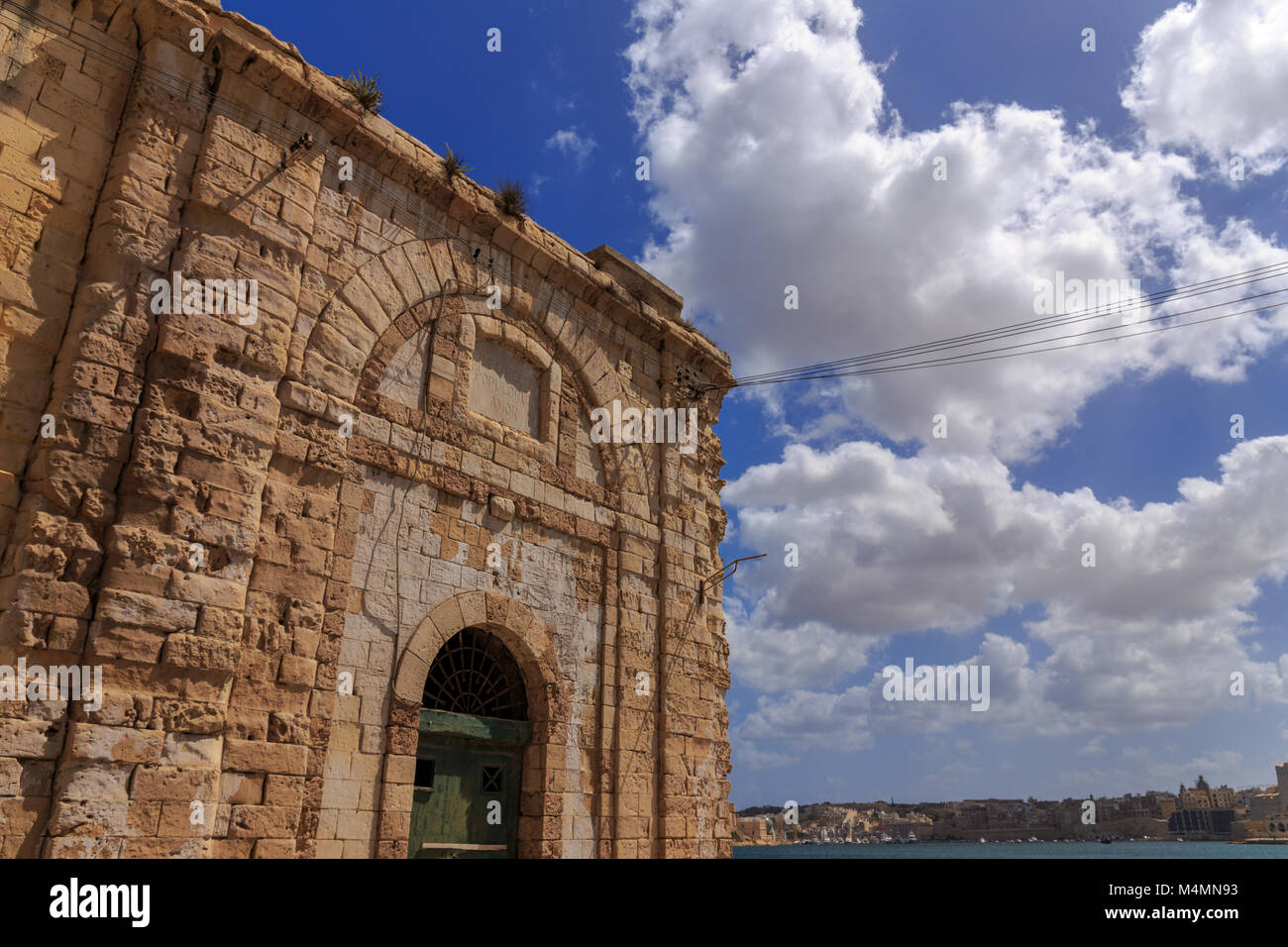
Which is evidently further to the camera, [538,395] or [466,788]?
[538,395]

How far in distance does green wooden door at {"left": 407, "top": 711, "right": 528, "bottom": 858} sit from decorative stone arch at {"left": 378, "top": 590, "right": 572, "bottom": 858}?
151 mm

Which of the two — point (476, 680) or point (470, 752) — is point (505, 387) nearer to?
point (476, 680)

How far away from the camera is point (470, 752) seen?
7.60m

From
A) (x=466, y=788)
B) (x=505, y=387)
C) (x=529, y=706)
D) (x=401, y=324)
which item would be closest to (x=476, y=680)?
(x=529, y=706)

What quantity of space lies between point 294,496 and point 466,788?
289cm

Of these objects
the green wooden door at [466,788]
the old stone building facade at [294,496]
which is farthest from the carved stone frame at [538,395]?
the green wooden door at [466,788]

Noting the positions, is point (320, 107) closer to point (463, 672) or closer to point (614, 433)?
point (614, 433)

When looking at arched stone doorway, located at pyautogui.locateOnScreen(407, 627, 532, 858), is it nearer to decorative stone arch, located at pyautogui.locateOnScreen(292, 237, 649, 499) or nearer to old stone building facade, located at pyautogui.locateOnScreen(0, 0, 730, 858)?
old stone building facade, located at pyautogui.locateOnScreen(0, 0, 730, 858)

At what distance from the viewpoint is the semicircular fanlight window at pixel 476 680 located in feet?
24.5

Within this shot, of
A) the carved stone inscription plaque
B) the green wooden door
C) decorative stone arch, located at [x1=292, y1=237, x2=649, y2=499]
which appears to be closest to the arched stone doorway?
the green wooden door

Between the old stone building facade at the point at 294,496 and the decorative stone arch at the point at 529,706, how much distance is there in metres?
0.03

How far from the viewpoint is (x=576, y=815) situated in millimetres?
8023

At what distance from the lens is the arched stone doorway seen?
7172 mm
